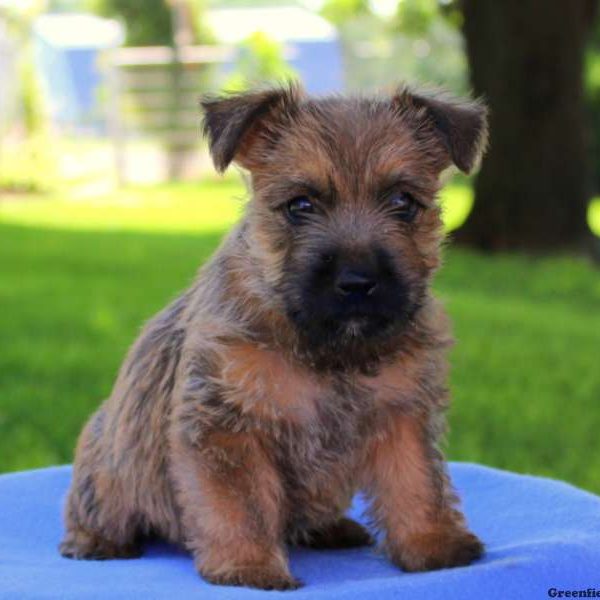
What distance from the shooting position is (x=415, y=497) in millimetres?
3645

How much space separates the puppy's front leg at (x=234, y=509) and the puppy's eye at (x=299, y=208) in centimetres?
65

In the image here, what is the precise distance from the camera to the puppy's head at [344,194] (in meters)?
3.44

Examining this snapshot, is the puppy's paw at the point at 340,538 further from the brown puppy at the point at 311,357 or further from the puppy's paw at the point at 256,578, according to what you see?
the puppy's paw at the point at 256,578

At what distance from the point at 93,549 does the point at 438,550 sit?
3.68ft

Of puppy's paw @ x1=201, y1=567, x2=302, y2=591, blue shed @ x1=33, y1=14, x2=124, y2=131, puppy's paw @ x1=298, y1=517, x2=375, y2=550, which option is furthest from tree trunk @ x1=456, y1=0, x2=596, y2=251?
blue shed @ x1=33, y1=14, x2=124, y2=131

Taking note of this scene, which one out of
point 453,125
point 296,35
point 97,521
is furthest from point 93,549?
point 296,35

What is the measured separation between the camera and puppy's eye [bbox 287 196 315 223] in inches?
141

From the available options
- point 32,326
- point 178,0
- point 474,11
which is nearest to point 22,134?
point 178,0

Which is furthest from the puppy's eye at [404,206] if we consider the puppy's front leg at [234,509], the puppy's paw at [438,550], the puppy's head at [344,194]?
the puppy's paw at [438,550]

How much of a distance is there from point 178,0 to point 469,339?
3143cm

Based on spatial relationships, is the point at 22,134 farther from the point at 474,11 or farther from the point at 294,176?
the point at 294,176

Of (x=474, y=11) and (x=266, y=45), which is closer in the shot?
(x=474, y=11)

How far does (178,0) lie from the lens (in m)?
39.9

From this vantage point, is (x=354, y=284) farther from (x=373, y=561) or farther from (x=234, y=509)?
(x=373, y=561)
